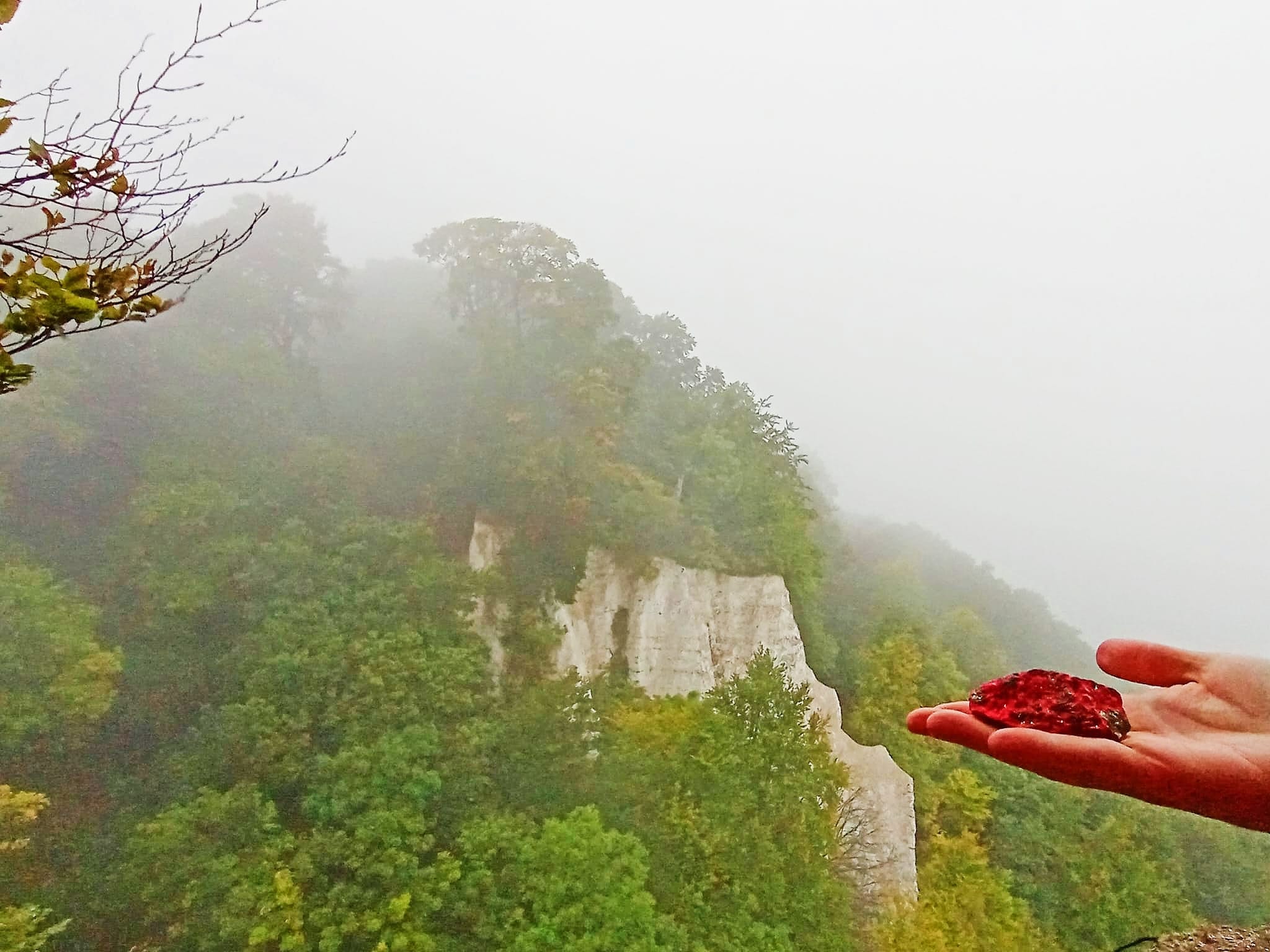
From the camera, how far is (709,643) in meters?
11.5

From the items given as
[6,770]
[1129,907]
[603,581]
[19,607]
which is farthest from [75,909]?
[1129,907]

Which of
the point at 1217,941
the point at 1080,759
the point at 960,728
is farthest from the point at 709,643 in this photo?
the point at 1080,759

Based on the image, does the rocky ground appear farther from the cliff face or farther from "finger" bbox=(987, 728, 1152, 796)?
"finger" bbox=(987, 728, 1152, 796)

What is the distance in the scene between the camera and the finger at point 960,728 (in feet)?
7.89

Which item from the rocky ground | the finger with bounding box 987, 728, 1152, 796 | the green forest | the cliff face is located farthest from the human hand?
the rocky ground

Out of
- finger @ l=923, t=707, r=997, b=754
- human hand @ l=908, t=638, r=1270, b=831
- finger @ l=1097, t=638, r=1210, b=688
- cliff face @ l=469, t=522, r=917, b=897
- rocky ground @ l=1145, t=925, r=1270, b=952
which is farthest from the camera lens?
cliff face @ l=469, t=522, r=917, b=897

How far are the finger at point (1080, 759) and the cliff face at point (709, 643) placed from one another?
864 centimetres

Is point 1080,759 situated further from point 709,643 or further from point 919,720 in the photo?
point 709,643

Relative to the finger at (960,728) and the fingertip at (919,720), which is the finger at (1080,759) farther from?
the fingertip at (919,720)

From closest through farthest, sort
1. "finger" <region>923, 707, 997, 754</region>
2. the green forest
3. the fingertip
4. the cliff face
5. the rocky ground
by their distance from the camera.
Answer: "finger" <region>923, 707, 997, 754</region> < the fingertip < the green forest < the rocky ground < the cliff face

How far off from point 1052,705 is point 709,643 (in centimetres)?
914

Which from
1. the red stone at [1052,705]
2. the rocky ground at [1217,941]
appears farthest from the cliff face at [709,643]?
the red stone at [1052,705]

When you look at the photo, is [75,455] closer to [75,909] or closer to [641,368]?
[75,909]

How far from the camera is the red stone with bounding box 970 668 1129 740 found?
255cm
